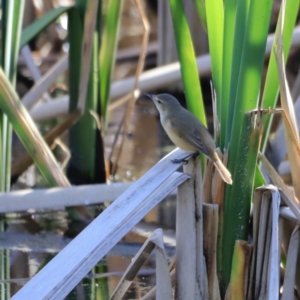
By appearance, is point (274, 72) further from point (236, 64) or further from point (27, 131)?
point (27, 131)

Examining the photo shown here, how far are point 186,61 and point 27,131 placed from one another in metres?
0.88

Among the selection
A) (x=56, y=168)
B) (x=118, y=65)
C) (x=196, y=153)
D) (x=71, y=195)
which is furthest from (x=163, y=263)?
(x=118, y=65)

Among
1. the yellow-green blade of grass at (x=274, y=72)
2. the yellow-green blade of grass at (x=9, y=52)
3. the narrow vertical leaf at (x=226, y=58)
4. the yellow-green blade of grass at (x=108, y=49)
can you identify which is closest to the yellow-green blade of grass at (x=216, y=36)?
the narrow vertical leaf at (x=226, y=58)

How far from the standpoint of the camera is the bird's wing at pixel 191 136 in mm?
2045

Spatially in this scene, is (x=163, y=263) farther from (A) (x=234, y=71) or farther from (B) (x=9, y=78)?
(B) (x=9, y=78)

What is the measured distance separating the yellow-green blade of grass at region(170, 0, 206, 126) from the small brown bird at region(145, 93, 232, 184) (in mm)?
55

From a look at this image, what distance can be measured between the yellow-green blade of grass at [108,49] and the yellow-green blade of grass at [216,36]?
1.29 meters

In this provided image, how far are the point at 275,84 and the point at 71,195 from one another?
105cm

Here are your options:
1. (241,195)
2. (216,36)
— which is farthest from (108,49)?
(241,195)

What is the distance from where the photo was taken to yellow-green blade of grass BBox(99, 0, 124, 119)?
328 centimetres

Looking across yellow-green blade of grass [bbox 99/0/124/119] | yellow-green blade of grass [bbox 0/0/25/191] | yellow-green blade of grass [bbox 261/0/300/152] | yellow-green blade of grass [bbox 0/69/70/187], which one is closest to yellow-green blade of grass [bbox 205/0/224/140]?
yellow-green blade of grass [bbox 261/0/300/152]

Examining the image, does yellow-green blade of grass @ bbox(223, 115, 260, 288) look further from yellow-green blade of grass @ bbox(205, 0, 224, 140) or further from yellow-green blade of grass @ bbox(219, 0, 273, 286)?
yellow-green blade of grass @ bbox(205, 0, 224, 140)

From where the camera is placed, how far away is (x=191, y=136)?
7.04ft

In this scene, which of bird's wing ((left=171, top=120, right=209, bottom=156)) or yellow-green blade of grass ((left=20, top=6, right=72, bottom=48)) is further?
yellow-green blade of grass ((left=20, top=6, right=72, bottom=48))
